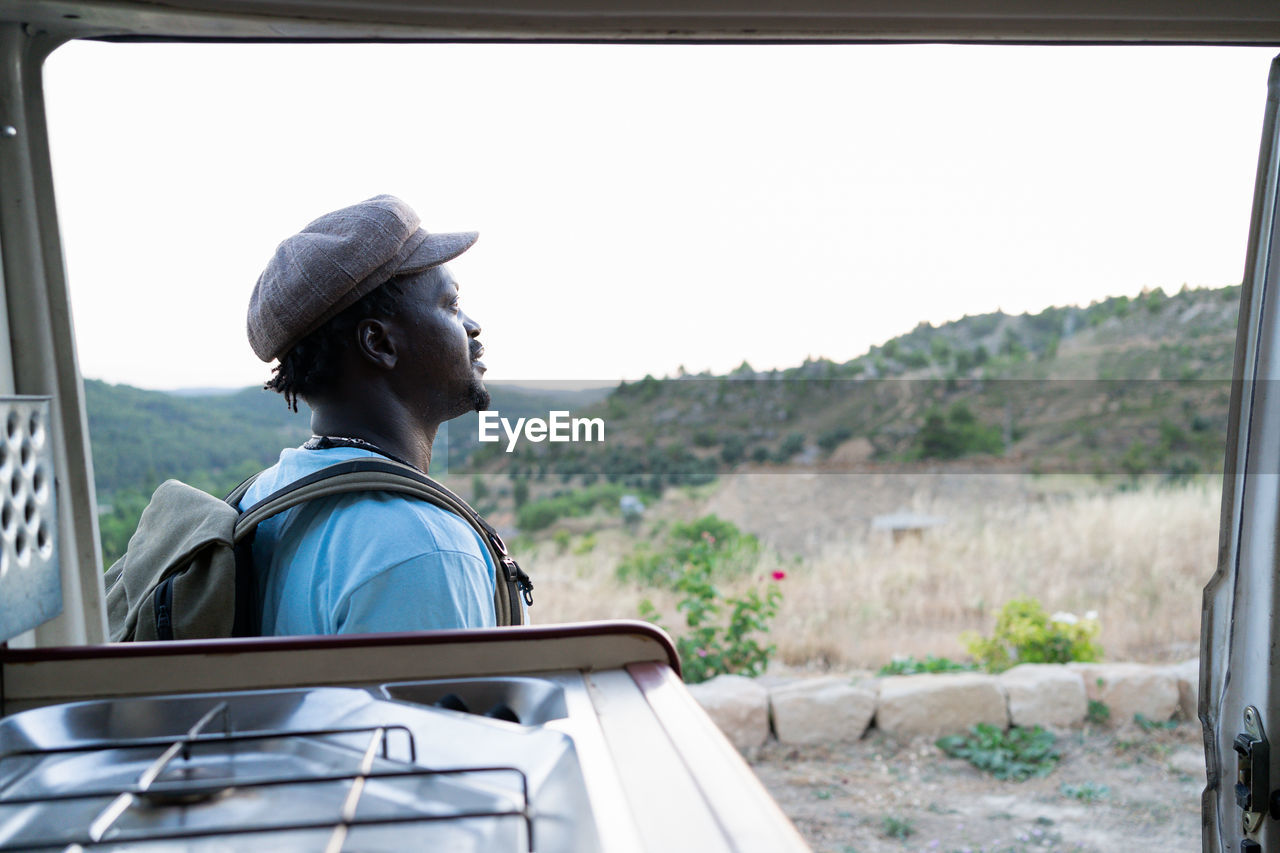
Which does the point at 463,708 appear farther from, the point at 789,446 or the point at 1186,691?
the point at 789,446

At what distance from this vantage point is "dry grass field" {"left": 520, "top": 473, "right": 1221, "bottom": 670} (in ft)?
17.9

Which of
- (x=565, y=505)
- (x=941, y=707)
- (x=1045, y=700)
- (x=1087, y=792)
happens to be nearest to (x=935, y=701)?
(x=941, y=707)

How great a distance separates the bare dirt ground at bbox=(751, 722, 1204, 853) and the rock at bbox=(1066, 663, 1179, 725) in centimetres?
9

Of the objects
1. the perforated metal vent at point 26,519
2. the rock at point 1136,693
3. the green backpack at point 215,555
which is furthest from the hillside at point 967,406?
the perforated metal vent at point 26,519

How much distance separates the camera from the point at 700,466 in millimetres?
7484

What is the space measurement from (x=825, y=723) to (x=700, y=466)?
10.5ft

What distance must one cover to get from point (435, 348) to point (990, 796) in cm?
352

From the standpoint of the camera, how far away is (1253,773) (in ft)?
4.62

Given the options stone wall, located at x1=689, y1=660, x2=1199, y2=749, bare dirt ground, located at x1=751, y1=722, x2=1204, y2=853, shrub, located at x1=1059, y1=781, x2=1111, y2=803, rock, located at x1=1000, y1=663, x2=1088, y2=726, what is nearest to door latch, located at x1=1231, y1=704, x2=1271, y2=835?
bare dirt ground, located at x1=751, y1=722, x2=1204, y2=853

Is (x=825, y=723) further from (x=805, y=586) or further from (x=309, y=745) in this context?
(x=309, y=745)

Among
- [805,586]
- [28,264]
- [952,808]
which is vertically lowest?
[952,808]

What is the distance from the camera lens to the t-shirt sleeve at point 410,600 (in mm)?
1195

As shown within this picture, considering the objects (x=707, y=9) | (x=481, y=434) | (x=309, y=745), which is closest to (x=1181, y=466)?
(x=481, y=434)

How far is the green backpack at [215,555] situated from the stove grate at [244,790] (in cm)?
47
